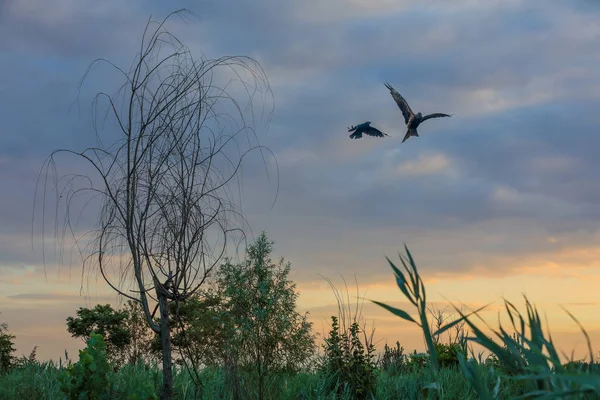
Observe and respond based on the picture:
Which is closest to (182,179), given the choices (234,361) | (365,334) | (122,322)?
(234,361)

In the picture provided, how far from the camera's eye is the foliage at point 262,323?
9883mm

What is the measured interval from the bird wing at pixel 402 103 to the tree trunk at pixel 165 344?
1108 cm

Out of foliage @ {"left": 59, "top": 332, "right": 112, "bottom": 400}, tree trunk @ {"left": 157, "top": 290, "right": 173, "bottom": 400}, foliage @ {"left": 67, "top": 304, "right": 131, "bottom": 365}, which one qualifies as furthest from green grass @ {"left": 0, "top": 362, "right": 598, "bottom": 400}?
foliage @ {"left": 67, "top": 304, "right": 131, "bottom": 365}

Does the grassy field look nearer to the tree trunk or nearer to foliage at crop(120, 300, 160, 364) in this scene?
the tree trunk

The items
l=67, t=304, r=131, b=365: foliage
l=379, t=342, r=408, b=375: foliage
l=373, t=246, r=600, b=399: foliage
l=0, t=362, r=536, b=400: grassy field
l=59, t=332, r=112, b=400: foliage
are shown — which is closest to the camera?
l=373, t=246, r=600, b=399: foliage

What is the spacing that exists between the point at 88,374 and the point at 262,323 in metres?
3.53

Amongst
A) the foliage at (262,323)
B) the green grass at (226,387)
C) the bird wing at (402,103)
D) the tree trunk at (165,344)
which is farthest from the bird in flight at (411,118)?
the tree trunk at (165,344)

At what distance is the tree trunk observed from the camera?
779 centimetres

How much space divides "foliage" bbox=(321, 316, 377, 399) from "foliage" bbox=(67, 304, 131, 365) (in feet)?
38.0

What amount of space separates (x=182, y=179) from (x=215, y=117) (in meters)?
0.96

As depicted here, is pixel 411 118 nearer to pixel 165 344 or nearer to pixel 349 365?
pixel 349 365

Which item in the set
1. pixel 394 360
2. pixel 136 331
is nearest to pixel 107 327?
pixel 136 331

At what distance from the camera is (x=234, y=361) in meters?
8.99

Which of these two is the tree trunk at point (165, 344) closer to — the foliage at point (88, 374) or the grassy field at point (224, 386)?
the foliage at point (88, 374)
